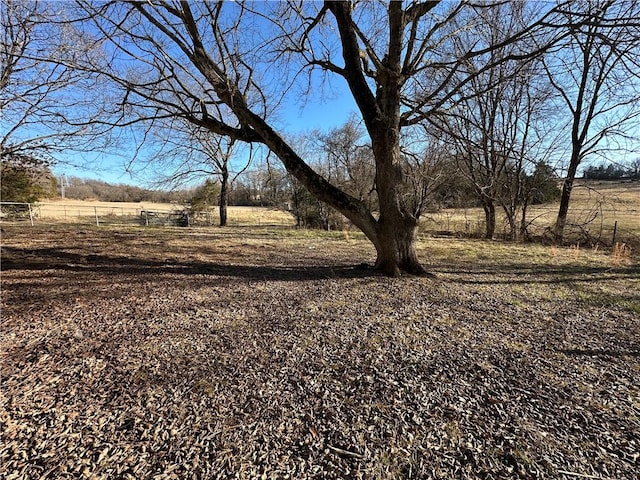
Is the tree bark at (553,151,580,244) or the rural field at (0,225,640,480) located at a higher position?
the tree bark at (553,151,580,244)

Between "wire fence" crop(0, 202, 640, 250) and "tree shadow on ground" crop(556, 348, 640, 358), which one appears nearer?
"tree shadow on ground" crop(556, 348, 640, 358)

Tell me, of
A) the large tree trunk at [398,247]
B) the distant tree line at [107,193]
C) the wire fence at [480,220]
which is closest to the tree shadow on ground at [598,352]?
the large tree trunk at [398,247]

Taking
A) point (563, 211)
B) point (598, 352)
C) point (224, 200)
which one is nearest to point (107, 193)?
point (224, 200)

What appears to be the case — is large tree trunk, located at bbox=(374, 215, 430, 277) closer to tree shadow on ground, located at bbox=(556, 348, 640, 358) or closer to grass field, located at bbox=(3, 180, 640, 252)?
tree shadow on ground, located at bbox=(556, 348, 640, 358)

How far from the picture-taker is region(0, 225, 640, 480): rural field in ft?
4.66

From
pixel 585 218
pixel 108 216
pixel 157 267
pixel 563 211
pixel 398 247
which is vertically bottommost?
pixel 157 267

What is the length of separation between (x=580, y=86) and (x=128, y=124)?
14.0 meters

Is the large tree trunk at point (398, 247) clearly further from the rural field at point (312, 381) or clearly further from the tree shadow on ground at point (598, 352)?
the tree shadow on ground at point (598, 352)

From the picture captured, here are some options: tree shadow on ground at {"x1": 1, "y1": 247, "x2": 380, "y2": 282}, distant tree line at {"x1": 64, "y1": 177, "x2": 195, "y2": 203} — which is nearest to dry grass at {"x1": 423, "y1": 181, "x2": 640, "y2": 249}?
tree shadow on ground at {"x1": 1, "y1": 247, "x2": 380, "y2": 282}

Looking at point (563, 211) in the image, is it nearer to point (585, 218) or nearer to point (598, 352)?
point (585, 218)

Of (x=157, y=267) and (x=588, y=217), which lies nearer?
(x=157, y=267)

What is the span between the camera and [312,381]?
2.04 meters

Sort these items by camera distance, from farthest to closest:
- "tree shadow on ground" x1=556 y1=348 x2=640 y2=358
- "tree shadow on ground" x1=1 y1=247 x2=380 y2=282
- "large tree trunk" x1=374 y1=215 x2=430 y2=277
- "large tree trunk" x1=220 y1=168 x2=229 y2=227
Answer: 1. "large tree trunk" x1=220 y1=168 x2=229 y2=227
2. "large tree trunk" x1=374 y1=215 x2=430 y2=277
3. "tree shadow on ground" x1=1 y1=247 x2=380 y2=282
4. "tree shadow on ground" x1=556 y1=348 x2=640 y2=358

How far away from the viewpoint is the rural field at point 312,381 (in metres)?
1.42
